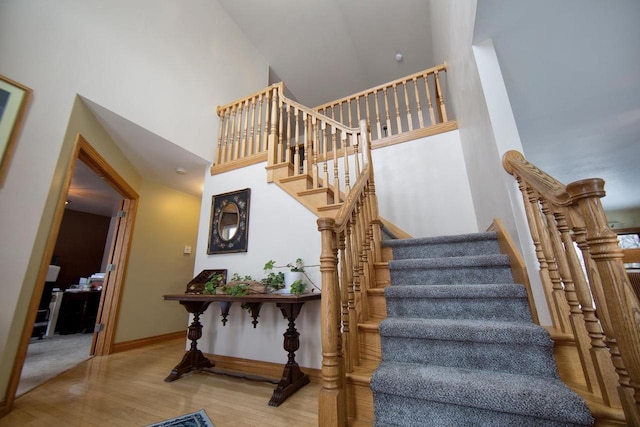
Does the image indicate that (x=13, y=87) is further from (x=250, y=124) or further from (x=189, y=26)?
(x=189, y=26)

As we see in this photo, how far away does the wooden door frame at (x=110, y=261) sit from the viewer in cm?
163

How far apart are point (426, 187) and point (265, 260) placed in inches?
79.8

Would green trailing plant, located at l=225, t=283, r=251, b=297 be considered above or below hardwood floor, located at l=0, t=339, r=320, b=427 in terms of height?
above

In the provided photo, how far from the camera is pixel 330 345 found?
3.76 feet

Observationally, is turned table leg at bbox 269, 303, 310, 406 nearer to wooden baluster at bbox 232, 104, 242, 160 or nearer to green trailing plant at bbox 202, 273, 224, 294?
green trailing plant at bbox 202, 273, 224, 294

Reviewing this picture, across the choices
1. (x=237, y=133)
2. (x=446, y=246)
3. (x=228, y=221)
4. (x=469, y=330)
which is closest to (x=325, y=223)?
(x=469, y=330)

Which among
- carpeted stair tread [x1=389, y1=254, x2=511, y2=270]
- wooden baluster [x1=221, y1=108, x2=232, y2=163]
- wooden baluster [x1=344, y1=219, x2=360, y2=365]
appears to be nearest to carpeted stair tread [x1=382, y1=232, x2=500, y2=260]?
carpeted stair tread [x1=389, y1=254, x2=511, y2=270]

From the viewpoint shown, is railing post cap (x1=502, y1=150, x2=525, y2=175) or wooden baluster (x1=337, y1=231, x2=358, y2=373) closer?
wooden baluster (x1=337, y1=231, x2=358, y2=373)

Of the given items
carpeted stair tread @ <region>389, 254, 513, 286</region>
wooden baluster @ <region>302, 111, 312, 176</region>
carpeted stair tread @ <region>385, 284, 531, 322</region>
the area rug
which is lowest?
the area rug

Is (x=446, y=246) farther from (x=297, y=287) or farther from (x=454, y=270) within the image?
(x=297, y=287)

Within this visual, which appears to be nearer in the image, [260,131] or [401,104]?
[260,131]

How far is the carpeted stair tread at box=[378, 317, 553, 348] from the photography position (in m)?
1.13

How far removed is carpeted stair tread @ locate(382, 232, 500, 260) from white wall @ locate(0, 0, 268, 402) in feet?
8.25

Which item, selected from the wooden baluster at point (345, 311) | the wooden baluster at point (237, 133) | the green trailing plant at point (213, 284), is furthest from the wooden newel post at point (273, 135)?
the wooden baluster at point (345, 311)
